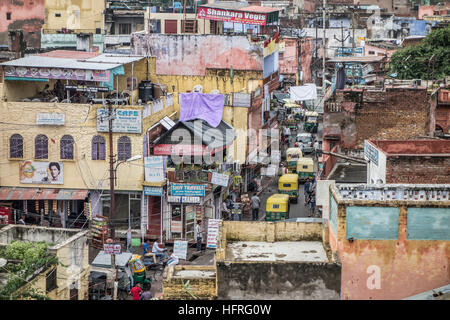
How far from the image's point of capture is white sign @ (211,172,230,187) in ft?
108

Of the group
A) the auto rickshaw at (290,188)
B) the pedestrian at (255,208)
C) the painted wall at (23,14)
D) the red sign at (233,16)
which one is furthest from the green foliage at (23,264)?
the painted wall at (23,14)

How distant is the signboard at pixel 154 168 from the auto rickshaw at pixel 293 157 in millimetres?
15981

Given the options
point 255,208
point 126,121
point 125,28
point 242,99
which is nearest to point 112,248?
point 126,121

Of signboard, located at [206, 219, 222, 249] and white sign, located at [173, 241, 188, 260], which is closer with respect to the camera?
white sign, located at [173, 241, 188, 260]

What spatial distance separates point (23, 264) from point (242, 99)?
21320 millimetres

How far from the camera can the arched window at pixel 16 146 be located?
32.8 meters

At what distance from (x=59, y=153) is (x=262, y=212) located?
11085mm

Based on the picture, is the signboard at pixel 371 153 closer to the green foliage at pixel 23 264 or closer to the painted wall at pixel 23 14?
the green foliage at pixel 23 264

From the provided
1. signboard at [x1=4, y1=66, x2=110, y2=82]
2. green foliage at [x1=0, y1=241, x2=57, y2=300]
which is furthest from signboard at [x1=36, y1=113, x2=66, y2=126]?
green foliage at [x1=0, y1=241, x2=57, y2=300]

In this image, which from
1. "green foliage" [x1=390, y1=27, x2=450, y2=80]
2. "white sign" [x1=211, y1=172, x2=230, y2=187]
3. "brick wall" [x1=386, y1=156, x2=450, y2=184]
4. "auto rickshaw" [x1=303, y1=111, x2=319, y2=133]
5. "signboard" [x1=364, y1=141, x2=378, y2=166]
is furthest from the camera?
"auto rickshaw" [x1=303, y1=111, x2=319, y2=133]

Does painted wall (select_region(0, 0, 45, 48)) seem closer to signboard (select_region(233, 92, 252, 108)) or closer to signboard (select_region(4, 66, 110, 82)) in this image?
signboard (select_region(233, 92, 252, 108))

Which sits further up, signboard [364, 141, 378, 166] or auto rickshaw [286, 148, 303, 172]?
signboard [364, 141, 378, 166]

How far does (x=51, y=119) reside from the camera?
106 ft

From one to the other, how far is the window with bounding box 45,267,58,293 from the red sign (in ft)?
96.8
